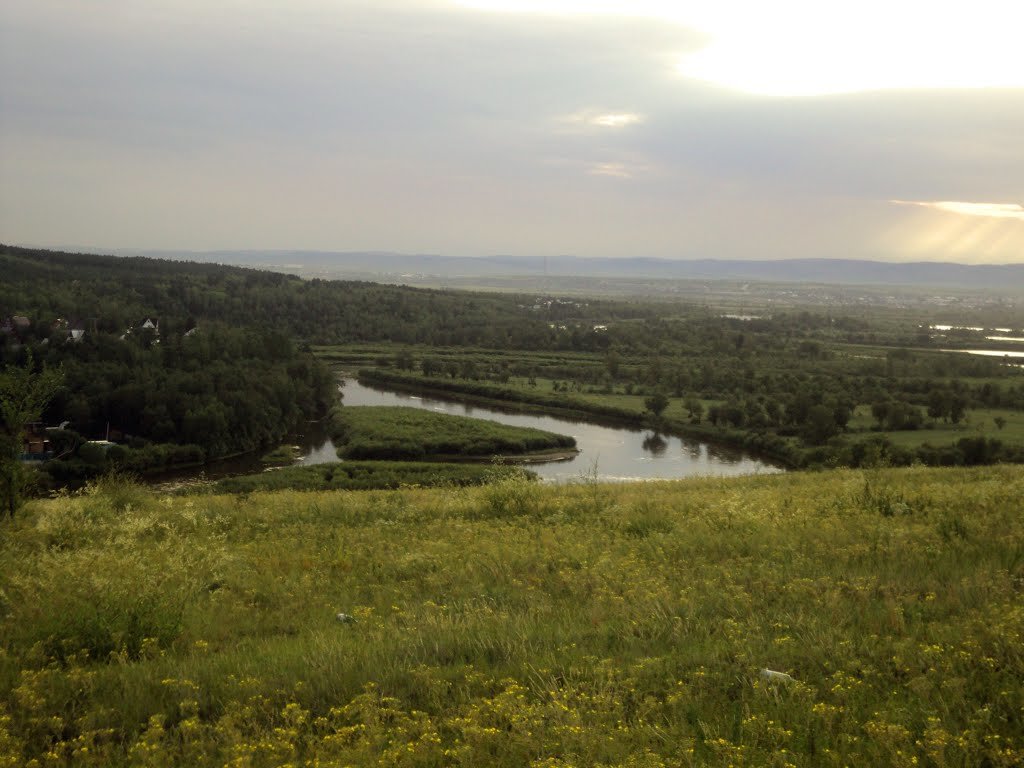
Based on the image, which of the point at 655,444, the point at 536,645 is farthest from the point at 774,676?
the point at 655,444

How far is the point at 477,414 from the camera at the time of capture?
2026 inches

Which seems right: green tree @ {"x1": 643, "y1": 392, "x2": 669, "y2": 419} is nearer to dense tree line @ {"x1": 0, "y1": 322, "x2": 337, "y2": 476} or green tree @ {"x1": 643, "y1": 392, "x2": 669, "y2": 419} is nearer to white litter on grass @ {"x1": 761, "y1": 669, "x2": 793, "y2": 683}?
dense tree line @ {"x1": 0, "y1": 322, "x2": 337, "y2": 476}

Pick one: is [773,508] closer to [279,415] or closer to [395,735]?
[395,735]

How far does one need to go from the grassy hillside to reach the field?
2777 centimetres

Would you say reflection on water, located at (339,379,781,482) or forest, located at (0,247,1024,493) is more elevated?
forest, located at (0,247,1024,493)

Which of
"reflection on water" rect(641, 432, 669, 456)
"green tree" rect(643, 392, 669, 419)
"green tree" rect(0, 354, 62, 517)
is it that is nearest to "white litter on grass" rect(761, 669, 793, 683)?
"green tree" rect(0, 354, 62, 517)

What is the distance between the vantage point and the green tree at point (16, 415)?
10078mm

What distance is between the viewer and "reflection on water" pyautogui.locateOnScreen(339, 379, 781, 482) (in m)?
34.7

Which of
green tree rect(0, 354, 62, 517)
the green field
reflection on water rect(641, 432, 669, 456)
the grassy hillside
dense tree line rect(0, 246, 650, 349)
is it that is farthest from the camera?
dense tree line rect(0, 246, 650, 349)

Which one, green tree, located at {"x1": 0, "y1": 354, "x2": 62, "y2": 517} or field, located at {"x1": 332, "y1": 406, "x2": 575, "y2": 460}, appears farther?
field, located at {"x1": 332, "y1": 406, "x2": 575, "y2": 460}

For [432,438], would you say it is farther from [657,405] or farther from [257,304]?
[257,304]

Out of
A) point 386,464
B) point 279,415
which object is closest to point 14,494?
point 386,464

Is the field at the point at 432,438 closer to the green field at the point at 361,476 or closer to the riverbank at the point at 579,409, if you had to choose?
the green field at the point at 361,476

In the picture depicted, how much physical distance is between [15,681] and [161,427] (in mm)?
35323
